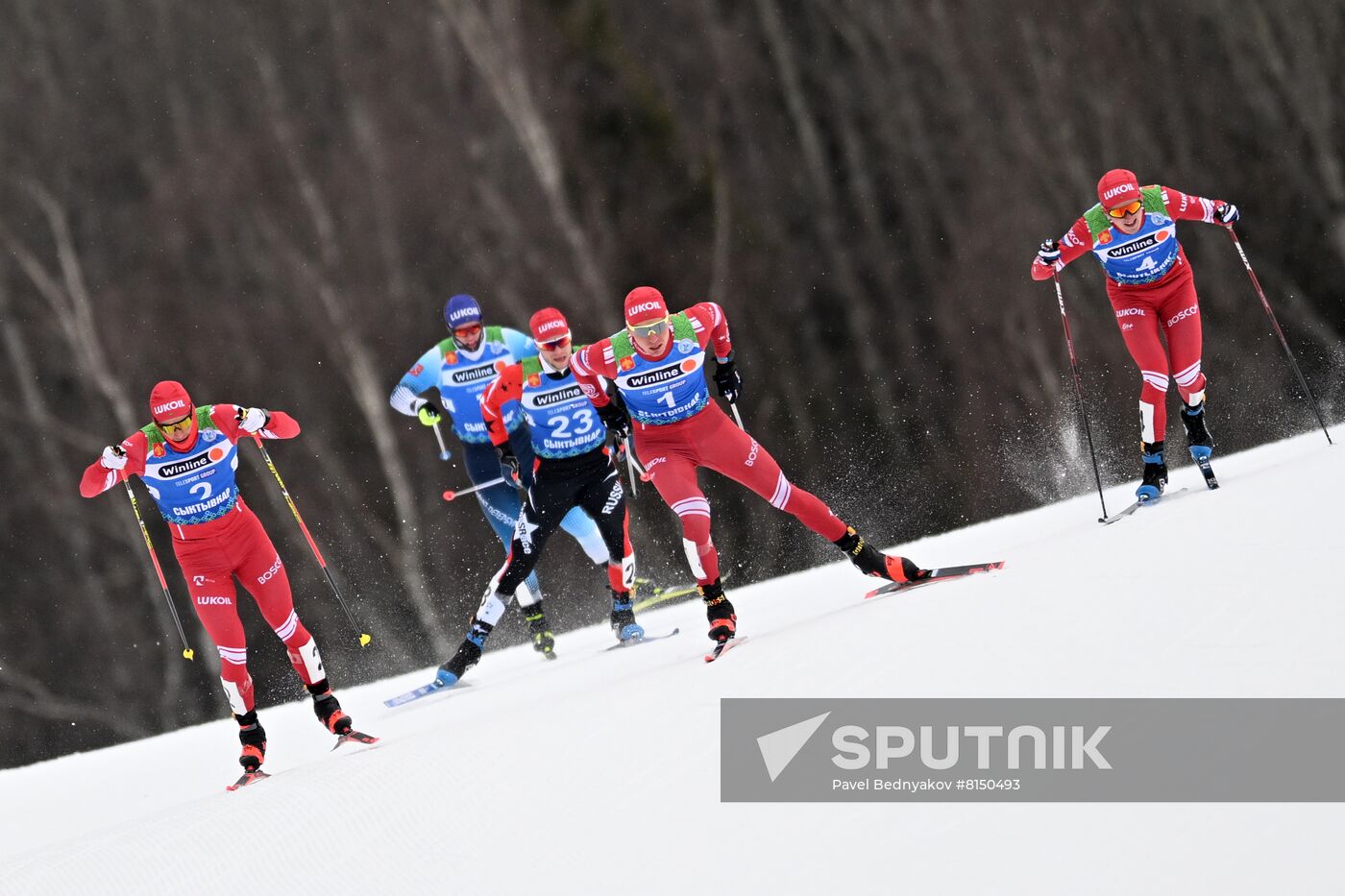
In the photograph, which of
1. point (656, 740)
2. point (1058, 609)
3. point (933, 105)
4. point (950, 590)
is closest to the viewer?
point (656, 740)

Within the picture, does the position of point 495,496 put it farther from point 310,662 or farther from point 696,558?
point 696,558

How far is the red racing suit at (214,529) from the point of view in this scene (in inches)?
213

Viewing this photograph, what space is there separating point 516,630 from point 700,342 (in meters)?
6.43

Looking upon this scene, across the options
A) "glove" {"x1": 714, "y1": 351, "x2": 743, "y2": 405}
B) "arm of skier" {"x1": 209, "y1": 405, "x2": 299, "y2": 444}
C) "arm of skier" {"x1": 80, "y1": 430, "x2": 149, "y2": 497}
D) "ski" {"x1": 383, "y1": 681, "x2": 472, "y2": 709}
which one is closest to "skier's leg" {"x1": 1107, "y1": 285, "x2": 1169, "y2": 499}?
"glove" {"x1": 714, "y1": 351, "x2": 743, "y2": 405}

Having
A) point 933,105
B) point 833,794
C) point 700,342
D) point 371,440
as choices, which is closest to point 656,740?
point 833,794

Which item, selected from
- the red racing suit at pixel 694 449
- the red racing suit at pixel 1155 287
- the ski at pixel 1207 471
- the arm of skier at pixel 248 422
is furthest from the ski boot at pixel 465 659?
the ski at pixel 1207 471

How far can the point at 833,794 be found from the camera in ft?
10.2

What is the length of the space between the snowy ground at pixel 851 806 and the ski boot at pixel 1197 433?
24.6 inches

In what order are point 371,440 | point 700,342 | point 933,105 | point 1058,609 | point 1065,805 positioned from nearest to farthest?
point 1065,805 → point 1058,609 → point 700,342 → point 371,440 → point 933,105

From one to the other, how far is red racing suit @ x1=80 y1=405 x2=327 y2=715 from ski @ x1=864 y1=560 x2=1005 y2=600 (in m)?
2.35

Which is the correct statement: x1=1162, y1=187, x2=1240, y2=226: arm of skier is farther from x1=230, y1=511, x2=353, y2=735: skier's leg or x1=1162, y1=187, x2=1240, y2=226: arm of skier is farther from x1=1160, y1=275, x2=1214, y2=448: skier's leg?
x1=230, y1=511, x2=353, y2=735: skier's leg

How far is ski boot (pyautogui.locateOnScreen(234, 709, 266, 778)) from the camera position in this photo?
5.30 meters

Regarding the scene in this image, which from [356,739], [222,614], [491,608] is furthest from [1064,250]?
[222,614]

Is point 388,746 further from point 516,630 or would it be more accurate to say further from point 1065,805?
point 516,630
